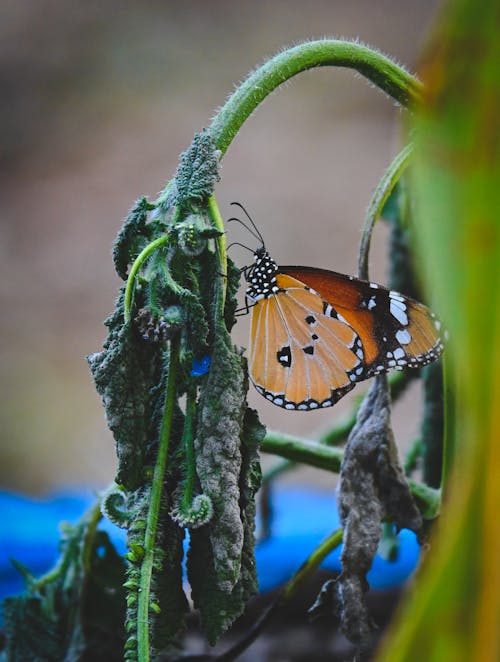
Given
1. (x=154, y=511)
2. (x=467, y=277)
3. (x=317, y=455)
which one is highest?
(x=317, y=455)

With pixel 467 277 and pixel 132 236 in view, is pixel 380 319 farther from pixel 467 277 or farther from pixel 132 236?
pixel 467 277

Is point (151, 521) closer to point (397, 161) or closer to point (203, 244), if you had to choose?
point (203, 244)

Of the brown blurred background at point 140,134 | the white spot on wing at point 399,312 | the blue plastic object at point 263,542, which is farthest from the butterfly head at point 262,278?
the brown blurred background at point 140,134

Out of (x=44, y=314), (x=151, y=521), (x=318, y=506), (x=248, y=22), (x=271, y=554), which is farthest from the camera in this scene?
(x=248, y=22)

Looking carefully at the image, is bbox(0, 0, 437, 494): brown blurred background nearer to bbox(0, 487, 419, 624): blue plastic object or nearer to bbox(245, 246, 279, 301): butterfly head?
bbox(0, 487, 419, 624): blue plastic object

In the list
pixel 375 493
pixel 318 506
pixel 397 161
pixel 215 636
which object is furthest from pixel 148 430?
pixel 318 506

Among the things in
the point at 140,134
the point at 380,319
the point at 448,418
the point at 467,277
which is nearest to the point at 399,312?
the point at 380,319
